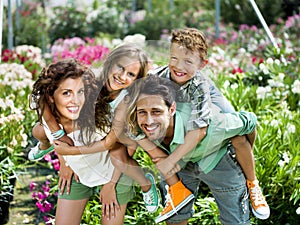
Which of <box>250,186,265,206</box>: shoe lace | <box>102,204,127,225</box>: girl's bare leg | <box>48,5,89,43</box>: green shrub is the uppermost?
<box>48,5,89,43</box>: green shrub

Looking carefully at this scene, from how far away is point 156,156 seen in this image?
8.85 feet

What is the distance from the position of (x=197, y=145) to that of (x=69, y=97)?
59 cm

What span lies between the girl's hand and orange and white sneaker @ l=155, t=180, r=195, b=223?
0.26 meters

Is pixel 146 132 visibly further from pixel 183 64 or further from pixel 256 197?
pixel 256 197

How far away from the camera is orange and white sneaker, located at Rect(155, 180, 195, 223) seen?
2895mm

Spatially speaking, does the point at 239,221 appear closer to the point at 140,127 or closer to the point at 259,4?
the point at 140,127

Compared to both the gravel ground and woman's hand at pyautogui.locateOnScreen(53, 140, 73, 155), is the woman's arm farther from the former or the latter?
the gravel ground

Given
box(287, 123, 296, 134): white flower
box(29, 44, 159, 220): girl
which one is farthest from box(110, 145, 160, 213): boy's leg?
box(287, 123, 296, 134): white flower

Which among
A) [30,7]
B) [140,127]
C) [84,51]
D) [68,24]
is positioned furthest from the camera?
[30,7]

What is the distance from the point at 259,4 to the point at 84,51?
6494mm

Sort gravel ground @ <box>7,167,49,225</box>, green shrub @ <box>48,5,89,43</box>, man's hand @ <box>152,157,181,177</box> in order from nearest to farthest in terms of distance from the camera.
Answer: man's hand @ <box>152,157,181,177</box> < gravel ground @ <box>7,167,49,225</box> < green shrub @ <box>48,5,89,43</box>

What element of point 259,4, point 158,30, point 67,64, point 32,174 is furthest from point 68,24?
point 67,64

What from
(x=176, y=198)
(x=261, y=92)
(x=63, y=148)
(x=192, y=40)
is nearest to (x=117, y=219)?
(x=176, y=198)

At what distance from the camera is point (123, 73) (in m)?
2.49
